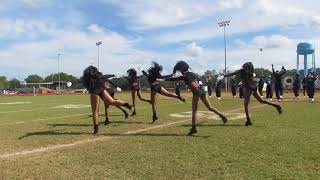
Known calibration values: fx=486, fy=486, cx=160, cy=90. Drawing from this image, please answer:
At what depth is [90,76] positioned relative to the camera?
1404 cm

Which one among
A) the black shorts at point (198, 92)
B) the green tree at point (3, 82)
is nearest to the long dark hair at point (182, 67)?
the black shorts at point (198, 92)

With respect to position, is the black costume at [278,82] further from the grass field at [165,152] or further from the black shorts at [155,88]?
the black shorts at [155,88]

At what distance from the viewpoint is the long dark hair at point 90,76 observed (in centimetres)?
1405

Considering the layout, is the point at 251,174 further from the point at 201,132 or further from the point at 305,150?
the point at 201,132

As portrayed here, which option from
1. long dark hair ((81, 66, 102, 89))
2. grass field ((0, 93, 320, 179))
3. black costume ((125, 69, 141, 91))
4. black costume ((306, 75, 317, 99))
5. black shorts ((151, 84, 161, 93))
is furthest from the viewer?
black costume ((306, 75, 317, 99))

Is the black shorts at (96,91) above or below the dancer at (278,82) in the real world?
below

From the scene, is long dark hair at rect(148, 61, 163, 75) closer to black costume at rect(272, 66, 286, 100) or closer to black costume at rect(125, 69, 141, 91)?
black costume at rect(125, 69, 141, 91)

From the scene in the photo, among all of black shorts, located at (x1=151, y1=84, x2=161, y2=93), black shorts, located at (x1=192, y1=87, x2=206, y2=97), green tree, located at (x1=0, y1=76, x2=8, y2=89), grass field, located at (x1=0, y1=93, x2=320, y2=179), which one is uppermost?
green tree, located at (x1=0, y1=76, x2=8, y2=89)

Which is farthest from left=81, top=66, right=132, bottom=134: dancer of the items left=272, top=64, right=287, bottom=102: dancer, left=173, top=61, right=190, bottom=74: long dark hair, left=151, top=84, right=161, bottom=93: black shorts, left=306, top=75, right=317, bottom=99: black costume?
left=306, top=75, right=317, bottom=99: black costume

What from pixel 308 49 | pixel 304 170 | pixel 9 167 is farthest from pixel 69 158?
pixel 308 49

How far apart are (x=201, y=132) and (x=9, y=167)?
20.0 ft

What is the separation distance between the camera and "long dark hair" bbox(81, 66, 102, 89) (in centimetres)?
1405

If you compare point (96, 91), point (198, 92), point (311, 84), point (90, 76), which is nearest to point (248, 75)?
point (198, 92)

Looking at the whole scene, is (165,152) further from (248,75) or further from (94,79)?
(248,75)
